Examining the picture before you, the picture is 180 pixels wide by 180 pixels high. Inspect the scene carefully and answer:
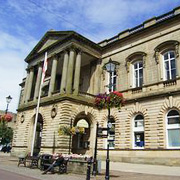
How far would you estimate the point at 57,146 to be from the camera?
923 inches

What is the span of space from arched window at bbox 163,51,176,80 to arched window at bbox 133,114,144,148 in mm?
5252

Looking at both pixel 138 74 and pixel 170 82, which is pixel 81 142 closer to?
pixel 138 74

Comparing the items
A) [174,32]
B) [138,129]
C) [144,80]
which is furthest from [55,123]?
[174,32]

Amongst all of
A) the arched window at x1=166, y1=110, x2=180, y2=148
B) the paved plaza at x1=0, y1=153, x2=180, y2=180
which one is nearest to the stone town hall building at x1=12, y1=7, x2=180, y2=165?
the arched window at x1=166, y1=110, x2=180, y2=148

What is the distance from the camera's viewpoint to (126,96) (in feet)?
85.1

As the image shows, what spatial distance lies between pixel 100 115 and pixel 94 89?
3.86m

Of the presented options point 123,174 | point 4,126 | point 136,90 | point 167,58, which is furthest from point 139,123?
point 4,126

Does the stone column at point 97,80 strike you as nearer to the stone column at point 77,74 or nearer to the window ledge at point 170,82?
the stone column at point 77,74

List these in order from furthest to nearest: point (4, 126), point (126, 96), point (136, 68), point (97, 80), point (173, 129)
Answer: point (4, 126) < point (97, 80) < point (136, 68) < point (126, 96) < point (173, 129)

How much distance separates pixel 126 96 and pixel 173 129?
6831 mm

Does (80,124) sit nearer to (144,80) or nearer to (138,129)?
(138,129)

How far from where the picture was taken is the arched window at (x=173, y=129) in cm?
2066

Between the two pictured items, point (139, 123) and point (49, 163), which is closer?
point (49, 163)

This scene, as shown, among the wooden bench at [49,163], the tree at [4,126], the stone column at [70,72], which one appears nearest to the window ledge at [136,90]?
the stone column at [70,72]
